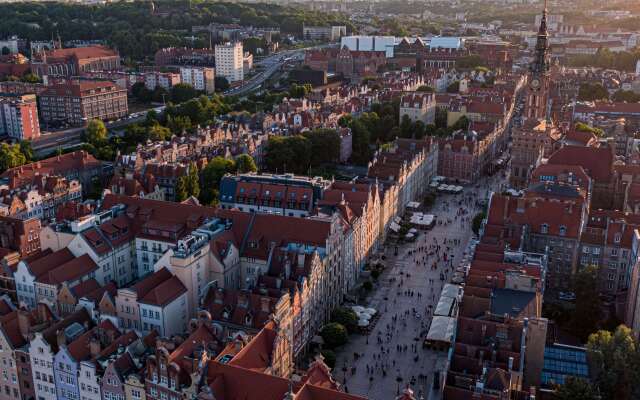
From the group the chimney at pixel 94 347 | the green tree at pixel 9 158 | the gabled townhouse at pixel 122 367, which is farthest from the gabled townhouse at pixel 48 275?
the green tree at pixel 9 158

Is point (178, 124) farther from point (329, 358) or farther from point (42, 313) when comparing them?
point (329, 358)

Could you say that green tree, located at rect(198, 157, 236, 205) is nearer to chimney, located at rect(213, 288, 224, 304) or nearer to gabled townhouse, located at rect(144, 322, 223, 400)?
chimney, located at rect(213, 288, 224, 304)

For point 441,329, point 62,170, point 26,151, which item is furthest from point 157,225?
point 26,151

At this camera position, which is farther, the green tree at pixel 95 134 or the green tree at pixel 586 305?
the green tree at pixel 95 134

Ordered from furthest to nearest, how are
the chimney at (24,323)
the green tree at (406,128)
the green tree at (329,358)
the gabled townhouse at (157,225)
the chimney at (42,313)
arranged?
the green tree at (406,128) → the gabled townhouse at (157,225) → the green tree at (329,358) → the chimney at (42,313) → the chimney at (24,323)

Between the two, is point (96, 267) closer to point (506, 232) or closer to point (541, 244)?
point (506, 232)

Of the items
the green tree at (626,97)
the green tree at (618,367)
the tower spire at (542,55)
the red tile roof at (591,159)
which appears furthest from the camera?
the green tree at (626,97)

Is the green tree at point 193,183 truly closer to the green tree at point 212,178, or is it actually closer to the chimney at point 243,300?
the green tree at point 212,178

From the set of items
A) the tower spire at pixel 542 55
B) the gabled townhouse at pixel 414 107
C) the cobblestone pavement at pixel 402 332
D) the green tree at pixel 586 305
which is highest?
the tower spire at pixel 542 55

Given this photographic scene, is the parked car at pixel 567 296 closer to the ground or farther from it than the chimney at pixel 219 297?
closer to the ground
